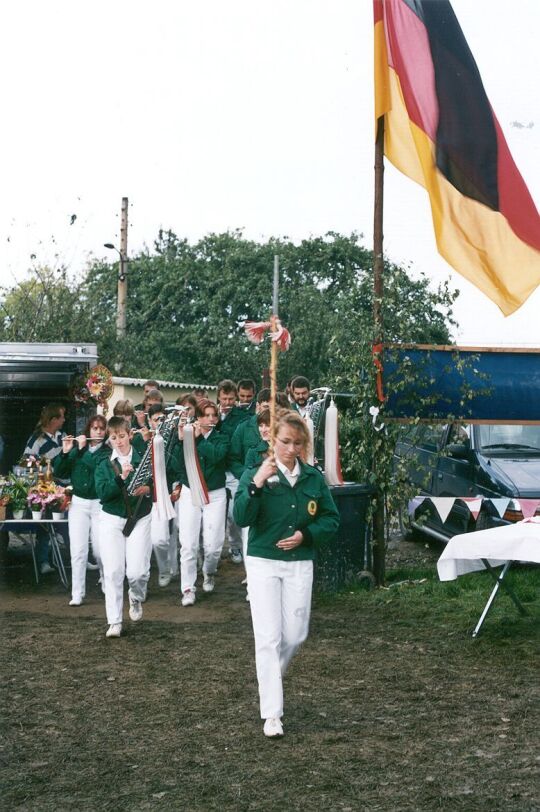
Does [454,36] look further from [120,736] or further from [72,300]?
[72,300]

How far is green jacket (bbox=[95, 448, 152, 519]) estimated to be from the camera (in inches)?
352

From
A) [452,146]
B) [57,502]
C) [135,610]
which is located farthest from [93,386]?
[452,146]

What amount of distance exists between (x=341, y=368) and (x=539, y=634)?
388 cm

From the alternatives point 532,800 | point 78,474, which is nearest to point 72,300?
point 78,474

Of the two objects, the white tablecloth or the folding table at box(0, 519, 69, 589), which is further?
the folding table at box(0, 519, 69, 589)

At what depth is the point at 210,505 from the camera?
1080 cm

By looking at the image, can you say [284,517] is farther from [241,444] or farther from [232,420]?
[232,420]

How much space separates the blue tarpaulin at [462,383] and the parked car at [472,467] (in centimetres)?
37

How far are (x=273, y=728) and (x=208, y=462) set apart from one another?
4.97m

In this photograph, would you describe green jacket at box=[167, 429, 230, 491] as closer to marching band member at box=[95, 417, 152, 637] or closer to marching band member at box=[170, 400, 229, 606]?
marching band member at box=[170, 400, 229, 606]

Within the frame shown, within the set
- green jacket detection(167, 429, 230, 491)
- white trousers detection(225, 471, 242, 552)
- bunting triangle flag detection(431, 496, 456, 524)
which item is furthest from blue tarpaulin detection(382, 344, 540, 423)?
white trousers detection(225, 471, 242, 552)

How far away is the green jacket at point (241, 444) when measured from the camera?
1089 cm

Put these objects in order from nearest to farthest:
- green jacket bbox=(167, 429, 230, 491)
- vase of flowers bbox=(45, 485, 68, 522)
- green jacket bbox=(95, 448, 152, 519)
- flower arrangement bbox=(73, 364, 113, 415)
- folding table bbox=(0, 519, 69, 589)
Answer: green jacket bbox=(95, 448, 152, 519)
green jacket bbox=(167, 429, 230, 491)
vase of flowers bbox=(45, 485, 68, 522)
folding table bbox=(0, 519, 69, 589)
flower arrangement bbox=(73, 364, 113, 415)

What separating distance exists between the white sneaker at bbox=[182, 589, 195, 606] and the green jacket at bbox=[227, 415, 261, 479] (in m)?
1.34
